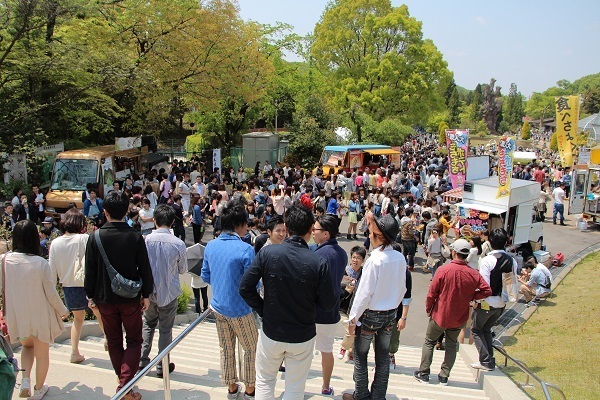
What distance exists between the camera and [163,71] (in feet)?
70.6

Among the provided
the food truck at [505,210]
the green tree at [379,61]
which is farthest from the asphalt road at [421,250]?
the green tree at [379,61]

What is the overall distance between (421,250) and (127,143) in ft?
35.0

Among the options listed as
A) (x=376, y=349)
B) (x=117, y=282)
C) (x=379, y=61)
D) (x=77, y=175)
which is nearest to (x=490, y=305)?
(x=376, y=349)

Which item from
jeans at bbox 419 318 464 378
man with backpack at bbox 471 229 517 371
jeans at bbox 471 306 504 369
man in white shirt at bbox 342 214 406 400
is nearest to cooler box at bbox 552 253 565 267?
man with backpack at bbox 471 229 517 371

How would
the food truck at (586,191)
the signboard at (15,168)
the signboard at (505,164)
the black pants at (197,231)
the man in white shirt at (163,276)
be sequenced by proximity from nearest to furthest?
1. the man in white shirt at (163,276)
2. the signboard at (505,164)
3. the black pants at (197,231)
4. the signboard at (15,168)
5. the food truck at (586,191)

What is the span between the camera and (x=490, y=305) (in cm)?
559

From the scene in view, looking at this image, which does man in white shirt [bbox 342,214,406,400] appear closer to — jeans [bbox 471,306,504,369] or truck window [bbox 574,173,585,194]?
jeans [bbox 471,306,504,369]

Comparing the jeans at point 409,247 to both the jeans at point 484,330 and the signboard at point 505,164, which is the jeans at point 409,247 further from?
the jeans at point 484,330

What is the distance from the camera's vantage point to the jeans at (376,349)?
425 centimetres

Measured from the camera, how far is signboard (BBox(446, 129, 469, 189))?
15288 millimetres

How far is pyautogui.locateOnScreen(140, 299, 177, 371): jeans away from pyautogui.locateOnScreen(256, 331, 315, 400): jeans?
4.43ft

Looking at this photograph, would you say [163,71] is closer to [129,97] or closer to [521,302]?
[129,97]

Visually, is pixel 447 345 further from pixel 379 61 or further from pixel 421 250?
pixel 379 61

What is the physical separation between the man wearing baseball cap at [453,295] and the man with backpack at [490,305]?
53cm
